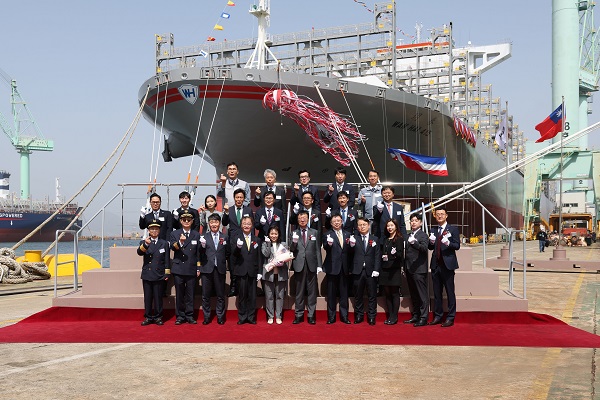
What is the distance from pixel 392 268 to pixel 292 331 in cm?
154

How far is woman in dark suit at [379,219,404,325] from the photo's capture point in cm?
758

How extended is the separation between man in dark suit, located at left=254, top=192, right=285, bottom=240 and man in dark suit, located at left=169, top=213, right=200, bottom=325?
92 centimetres

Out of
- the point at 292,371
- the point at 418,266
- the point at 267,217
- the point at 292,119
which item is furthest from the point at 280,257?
the point at 292,119

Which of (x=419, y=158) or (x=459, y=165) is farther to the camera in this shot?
(x=459, y=165)

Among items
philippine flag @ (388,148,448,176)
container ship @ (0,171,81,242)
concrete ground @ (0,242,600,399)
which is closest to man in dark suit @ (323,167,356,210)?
concrete ground @ (0,242,600,399)

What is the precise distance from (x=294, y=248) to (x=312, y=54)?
24590 mm

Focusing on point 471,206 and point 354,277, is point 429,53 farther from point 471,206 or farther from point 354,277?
point 354,277

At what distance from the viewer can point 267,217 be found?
325 inches

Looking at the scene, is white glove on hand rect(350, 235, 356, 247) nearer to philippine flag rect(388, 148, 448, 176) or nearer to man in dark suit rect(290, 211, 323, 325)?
man in dark suit rect(290, 211, 323, 325)

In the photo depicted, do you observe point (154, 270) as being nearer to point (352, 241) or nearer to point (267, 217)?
point (267, 217)

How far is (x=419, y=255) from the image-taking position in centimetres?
763

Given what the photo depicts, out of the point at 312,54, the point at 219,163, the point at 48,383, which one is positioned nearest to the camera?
the point at 48,383

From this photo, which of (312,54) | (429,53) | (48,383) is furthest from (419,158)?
(429,53)

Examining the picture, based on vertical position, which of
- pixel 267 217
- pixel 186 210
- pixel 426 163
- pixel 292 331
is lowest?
pixel 292 331
